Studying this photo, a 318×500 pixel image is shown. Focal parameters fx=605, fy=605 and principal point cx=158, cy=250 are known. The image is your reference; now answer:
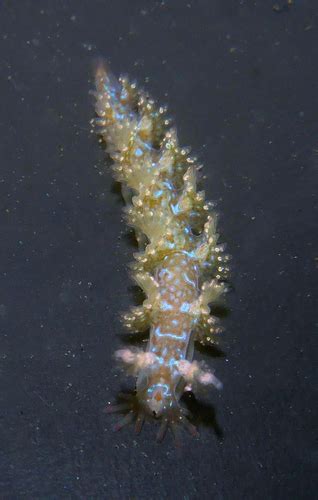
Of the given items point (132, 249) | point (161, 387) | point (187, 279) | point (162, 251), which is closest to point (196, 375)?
point (161, 387)

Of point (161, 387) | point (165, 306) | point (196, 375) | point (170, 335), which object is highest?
point (165, 306)

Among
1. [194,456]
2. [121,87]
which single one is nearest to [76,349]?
[194,456]

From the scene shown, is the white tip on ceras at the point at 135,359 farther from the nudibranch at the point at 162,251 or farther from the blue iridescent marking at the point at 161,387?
the blue iridescent marking at the point at 161,387

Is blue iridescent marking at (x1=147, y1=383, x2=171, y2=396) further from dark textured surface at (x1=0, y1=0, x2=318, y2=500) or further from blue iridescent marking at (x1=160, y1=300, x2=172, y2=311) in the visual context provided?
blue iridescent marking at (x1=160, y1=300, x2=172, y2=311)

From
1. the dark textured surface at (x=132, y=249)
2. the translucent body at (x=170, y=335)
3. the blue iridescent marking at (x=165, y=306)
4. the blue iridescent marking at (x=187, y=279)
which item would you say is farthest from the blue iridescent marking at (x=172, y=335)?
the blue iridescent marking at (x=187, y=279)

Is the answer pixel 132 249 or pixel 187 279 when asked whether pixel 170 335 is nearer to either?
pixel 187 279

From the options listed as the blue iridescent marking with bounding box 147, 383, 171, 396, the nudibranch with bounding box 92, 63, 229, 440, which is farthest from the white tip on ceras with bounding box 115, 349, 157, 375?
the blue iridescent marking with bounding box 147, 383, 171, 396

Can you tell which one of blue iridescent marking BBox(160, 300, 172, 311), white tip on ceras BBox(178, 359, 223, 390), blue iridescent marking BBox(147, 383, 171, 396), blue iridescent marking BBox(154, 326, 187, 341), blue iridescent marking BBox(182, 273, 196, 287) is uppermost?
blue iridescent marking BBox(182, 273, 196, 287)
